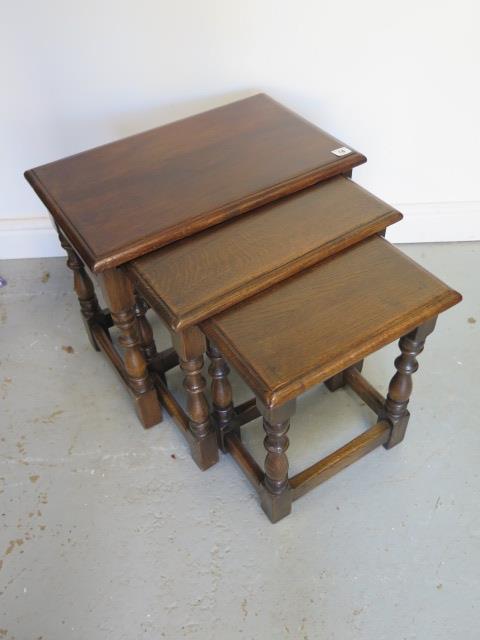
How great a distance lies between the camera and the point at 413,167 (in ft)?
5.56

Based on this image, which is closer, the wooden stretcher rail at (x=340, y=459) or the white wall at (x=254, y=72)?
the wooden stretcher rail at (x=340, y=459)

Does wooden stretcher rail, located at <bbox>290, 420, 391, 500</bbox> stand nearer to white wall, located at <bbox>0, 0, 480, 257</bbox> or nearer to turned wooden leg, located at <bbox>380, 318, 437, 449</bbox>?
turned wooden leg, located at <bbox>380, 318, 437, 449</bbox>

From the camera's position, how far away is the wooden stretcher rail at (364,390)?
1.31 m

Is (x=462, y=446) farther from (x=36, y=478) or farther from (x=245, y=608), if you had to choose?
(x=36, y=478)

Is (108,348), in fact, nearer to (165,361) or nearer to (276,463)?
(165,361)

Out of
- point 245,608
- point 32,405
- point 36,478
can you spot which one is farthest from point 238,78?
point 245,608

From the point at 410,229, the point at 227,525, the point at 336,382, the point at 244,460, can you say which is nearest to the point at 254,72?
the point at 410,229

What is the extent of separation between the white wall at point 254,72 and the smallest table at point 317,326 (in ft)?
2.04

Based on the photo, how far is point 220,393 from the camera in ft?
3.96

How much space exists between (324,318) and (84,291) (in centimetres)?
69

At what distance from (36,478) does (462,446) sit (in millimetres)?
938

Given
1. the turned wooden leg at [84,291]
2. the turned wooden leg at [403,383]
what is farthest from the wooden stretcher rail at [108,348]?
the turned wooden leg at [403,383]

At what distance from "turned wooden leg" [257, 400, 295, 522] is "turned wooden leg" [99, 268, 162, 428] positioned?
13.0 inches

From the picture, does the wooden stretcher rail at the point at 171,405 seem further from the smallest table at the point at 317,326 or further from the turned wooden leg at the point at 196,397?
the smallest table at the point at 317,326
